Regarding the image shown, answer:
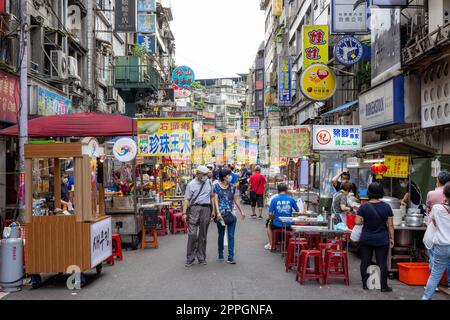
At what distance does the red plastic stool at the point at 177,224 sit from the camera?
632 inches

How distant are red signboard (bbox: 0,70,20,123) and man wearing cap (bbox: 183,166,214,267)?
281 inches

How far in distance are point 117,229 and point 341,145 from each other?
6.31 meters

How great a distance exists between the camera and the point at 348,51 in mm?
19578

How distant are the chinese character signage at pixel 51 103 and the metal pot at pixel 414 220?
40.8 ft

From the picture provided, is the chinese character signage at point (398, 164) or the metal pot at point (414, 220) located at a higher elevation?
the chinese character signage at point (398, 164)

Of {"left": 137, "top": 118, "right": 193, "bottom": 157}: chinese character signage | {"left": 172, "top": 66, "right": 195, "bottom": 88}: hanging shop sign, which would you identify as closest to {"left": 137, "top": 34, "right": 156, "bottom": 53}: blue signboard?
{"left": 172, "top": 66, "right": 195, "bottom": 88}: hanging shop sign

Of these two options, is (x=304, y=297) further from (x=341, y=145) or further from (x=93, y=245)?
(x=341, y=145)

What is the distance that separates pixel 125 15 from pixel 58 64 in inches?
315

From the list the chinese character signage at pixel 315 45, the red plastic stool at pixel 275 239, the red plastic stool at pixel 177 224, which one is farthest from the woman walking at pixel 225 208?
the chinese character signage at pixel 315 45

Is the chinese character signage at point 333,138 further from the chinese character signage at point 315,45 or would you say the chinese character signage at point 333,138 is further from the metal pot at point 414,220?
the chinese character signage at point 315,45

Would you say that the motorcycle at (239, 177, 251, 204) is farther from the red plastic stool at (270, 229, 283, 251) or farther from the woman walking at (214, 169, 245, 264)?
the woman walking at (214, 169, 245, 264)

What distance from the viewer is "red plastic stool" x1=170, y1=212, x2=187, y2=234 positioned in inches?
632

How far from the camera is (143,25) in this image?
36.4 m
